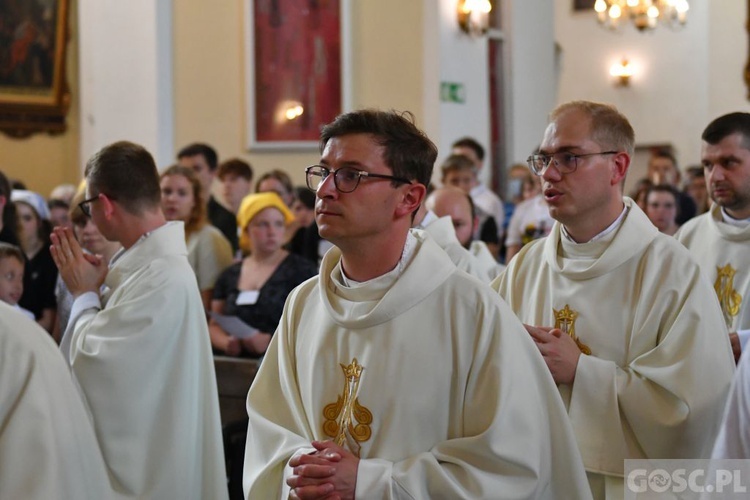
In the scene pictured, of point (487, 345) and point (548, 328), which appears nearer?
point (487, 345)

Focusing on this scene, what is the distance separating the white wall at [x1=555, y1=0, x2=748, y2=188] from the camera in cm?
1914

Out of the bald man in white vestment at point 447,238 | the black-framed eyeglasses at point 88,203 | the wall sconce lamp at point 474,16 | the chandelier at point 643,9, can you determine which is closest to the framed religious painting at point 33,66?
the wall sconce lamp at point 474,16

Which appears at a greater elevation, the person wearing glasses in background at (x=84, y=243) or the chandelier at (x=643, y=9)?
the chandelier at (x=643, y=9)

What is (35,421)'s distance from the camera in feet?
9.59

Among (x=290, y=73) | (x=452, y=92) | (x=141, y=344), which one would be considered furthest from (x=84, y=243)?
(x=452, y=92)

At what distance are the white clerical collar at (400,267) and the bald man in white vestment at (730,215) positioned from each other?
1865 millimetres

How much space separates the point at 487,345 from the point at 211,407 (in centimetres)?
196

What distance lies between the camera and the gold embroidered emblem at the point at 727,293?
4676 millimetres

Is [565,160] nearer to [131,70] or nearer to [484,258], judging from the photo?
[484,258]

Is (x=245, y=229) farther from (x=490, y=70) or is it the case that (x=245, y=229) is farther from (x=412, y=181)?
(x=490, y=70)

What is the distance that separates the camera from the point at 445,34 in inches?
447

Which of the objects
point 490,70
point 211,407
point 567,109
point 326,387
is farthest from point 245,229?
point 490,70

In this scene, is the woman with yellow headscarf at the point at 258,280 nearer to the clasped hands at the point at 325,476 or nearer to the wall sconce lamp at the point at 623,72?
the clasped hands at the point at 325,476

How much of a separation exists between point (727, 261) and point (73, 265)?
9.12 ft
